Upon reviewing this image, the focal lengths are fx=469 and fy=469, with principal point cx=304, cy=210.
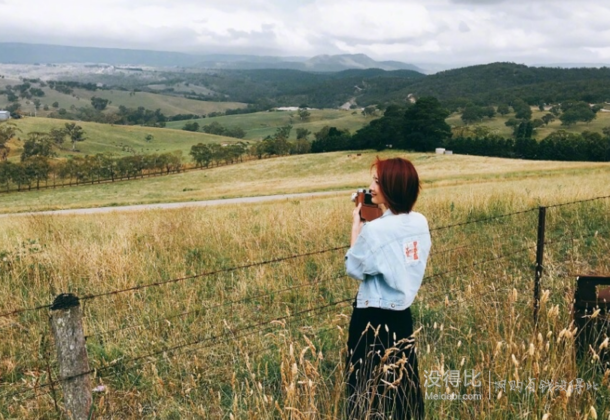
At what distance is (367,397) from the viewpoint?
3156mm

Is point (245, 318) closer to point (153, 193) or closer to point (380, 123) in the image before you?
point (153, 193)

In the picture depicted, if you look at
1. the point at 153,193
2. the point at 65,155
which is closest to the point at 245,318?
the point at 153,193

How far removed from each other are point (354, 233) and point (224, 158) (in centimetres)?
8306

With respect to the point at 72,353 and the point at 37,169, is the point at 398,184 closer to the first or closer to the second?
the point at 72,353

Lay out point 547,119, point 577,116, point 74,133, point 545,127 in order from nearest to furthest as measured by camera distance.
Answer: point 74,133 < point 545,127 < point 577,116 < point 547,119

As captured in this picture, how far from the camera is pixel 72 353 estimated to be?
2.77 metres

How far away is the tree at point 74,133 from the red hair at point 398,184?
117850mm

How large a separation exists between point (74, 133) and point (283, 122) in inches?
3330

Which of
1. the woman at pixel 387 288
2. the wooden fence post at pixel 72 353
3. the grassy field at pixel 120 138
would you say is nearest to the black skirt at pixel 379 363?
the woman at pixel 387 288

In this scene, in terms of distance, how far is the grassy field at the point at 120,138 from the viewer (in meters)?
109

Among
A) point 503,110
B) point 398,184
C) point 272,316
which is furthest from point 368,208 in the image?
point 503,110

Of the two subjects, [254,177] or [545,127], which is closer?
[254,177]

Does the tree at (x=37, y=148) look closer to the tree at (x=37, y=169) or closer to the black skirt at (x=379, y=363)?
the tree at (x=37, y=169)

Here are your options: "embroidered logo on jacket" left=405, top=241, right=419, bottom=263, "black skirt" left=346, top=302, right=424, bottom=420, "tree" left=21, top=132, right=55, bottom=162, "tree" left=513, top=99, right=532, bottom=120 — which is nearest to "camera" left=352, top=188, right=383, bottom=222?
"embroidered logo on jacket" left=405, top=241, right=419, bottom=263
